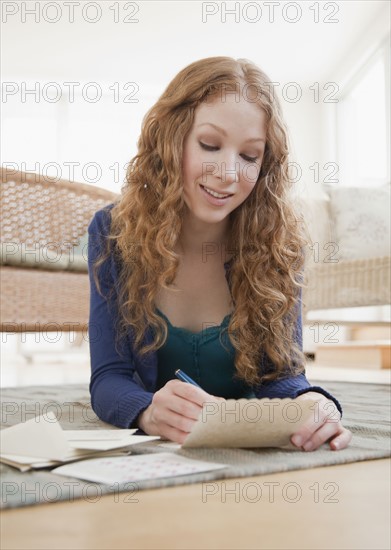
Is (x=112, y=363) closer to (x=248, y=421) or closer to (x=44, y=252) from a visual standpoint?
(x=248, y=421)

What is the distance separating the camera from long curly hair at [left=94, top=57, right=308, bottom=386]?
1.27 meters

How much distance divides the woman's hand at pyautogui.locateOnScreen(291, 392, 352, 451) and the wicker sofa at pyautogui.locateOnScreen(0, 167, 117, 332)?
1525 mm

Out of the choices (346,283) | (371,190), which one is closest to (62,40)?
(371,190)

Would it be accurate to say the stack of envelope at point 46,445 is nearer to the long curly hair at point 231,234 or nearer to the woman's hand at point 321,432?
the woman's hand at point 321,432

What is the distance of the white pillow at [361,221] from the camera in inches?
127

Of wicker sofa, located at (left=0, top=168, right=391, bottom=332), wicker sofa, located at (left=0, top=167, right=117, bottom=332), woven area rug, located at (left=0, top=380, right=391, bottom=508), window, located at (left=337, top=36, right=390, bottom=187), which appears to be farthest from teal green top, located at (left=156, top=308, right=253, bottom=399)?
window, located at (left=337, top=36, right=390, bottom=187)

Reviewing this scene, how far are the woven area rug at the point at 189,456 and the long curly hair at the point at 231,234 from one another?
21cm

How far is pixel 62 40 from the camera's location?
18.9ft

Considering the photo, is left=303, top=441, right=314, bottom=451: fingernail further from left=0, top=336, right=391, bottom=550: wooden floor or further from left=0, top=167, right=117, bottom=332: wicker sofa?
left=0, top=167, right=117, bottom=332: wicker sofa

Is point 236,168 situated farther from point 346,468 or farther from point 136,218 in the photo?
point 346,468

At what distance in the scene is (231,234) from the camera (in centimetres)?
140

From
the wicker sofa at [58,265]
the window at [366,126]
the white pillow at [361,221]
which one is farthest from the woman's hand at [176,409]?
the window at [366,126]

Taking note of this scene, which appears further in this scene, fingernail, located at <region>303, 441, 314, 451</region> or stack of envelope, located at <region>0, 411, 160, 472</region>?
fingernail, located at <region>303, 441, 314, 451</region>

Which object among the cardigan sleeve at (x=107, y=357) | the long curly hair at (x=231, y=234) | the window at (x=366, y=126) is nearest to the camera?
the cardigan sleeve at (x=107, y=357)
